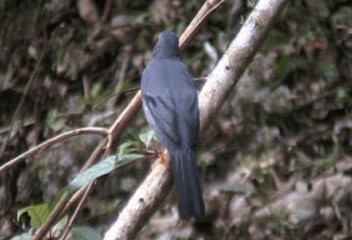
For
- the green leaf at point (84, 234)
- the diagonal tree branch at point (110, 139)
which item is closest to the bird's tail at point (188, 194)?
the green leaf at point (84, 234)

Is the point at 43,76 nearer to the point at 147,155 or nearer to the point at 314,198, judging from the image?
the point at 314,198

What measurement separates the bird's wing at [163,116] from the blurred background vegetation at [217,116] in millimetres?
1378

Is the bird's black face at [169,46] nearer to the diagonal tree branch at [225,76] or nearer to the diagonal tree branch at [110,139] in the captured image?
the diagonal tree branch at [110,139]

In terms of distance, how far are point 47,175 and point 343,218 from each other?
2295mm

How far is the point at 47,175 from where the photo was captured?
5730 millimetres

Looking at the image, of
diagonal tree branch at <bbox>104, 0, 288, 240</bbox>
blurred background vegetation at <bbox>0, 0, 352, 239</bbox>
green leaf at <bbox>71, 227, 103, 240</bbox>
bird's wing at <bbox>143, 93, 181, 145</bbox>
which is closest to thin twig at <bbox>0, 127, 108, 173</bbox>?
bird's wing at <bbox>143, 93, 181, 145</bbox>

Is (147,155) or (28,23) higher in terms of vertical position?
(147,155)

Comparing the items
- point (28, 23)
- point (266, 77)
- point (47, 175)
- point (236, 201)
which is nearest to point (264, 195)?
point (236, 201)

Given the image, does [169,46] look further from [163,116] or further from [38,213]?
[38,213]

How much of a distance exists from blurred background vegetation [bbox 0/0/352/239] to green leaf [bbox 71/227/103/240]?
168cm

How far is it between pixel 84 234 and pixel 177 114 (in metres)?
0.80

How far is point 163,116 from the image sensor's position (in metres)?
3.46

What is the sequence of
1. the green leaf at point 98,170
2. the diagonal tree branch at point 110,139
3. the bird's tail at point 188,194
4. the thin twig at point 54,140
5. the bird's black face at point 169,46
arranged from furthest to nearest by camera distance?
the bird's black face at point 169,46, the thin twig at point 54,140, the diagonal tree branch at point 110,139, the bird's tail at point 188,194, the green leaf at point 98,170

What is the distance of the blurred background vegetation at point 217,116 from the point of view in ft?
16.1
